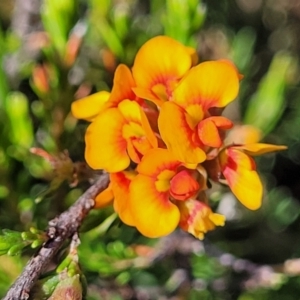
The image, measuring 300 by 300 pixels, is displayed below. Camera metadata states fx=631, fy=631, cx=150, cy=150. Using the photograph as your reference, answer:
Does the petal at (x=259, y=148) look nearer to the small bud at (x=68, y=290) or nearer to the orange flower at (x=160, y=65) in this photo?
the orange flower at (x=160, y=65)

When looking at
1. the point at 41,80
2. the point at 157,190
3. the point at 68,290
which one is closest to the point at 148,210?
the point at 157,190

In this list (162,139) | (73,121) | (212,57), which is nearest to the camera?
(162,139)

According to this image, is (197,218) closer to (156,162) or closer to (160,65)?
(156,162)

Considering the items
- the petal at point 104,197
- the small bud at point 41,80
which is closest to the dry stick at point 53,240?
the petal at point 104,197

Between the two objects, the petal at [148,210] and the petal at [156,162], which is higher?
the petal at [156,162]

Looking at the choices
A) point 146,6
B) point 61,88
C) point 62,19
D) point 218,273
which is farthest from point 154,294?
point 146,6

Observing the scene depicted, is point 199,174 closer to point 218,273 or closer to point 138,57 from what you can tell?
point 138,57

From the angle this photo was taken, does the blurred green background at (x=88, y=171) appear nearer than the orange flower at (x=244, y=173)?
No
